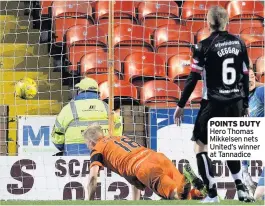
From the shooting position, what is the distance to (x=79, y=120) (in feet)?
37.1

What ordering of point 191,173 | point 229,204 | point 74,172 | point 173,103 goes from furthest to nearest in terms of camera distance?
point 173,103, point 74,172, point 191,173, point 229,204

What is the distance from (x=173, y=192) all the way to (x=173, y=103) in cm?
259

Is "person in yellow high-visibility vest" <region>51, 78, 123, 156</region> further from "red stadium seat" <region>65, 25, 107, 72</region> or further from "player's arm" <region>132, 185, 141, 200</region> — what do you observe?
"red stadium seat" <region>65, 25, 107, 72</region>

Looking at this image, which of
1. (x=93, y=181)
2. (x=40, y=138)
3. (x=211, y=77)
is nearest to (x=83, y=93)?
(x=40, y=138)

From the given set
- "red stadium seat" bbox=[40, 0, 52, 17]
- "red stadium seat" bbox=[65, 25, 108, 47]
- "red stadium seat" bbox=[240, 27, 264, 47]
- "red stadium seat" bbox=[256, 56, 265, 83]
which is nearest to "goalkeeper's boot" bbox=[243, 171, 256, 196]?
"red stadium seat" bbox=[256, 56, 265, 83]

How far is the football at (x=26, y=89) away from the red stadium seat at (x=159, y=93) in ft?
3.61

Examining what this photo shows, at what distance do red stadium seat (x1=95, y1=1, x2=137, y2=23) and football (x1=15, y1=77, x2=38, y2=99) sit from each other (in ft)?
5.97

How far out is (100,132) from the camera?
10.1 meters

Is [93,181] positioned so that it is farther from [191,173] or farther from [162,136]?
[162,136]

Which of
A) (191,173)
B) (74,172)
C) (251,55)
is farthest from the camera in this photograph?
(251,55)

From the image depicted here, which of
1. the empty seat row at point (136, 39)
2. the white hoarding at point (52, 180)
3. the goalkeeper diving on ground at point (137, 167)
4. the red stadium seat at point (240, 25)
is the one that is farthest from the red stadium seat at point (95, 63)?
the goalkeeper diving on ground at point (137, 167)

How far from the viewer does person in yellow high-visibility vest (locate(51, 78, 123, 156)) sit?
11.2 metres

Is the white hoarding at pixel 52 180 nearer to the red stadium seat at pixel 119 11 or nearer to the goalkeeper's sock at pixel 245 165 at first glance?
the goalkeeper's sock at pixel 245 165

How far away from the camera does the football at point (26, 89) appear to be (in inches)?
489
